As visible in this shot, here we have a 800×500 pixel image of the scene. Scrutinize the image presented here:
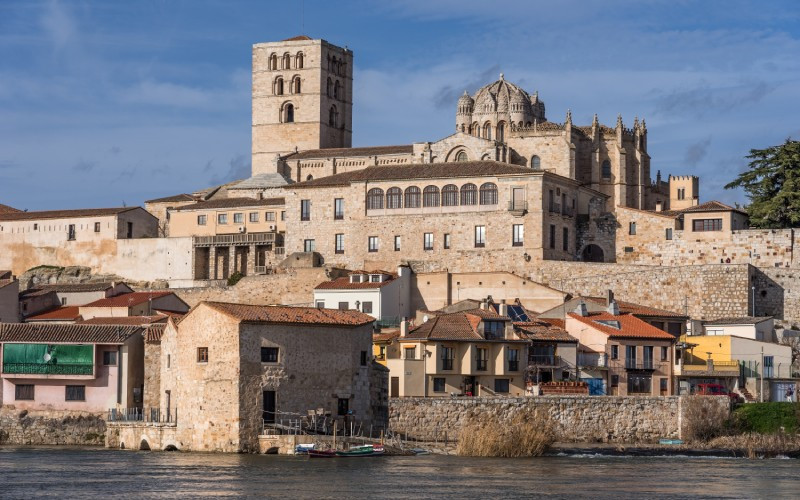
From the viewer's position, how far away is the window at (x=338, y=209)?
92.1 metres

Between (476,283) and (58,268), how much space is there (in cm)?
2847

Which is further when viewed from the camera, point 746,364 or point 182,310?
point 182,310

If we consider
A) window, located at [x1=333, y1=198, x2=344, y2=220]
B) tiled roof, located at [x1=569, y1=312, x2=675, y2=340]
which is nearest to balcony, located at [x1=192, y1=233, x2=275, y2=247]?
window, located at [x1=333, y1=198, x2=344, y2=220]

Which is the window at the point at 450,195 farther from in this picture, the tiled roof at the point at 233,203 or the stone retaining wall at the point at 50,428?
the stone retaining wall at the point at 50,428

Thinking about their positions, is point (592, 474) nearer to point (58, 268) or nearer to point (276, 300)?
point (276, 300)

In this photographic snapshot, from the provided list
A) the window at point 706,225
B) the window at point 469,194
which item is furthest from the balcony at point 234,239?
the window at point 706,225

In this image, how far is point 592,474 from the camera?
174ft

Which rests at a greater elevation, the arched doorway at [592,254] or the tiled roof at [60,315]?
the arched doorway at [592,254]

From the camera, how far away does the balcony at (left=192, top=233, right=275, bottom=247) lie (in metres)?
96.3

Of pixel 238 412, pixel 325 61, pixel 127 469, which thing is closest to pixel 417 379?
pixel 238 412

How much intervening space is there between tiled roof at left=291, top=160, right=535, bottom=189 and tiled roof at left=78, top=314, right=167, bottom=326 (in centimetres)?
1984

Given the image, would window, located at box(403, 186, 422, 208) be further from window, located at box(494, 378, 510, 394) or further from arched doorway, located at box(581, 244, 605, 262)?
window, located at box(494, 378, 510, 394)

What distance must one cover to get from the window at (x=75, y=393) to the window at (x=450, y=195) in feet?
95.4

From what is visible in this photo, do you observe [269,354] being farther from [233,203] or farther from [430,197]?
[233,203]
